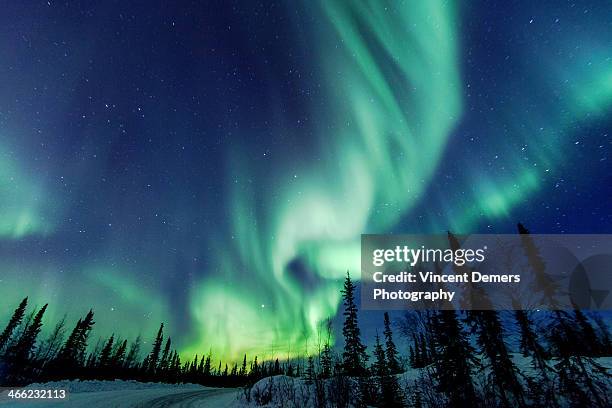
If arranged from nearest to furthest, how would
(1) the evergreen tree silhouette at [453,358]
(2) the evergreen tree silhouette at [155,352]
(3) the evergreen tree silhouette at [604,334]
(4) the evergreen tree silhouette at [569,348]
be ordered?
1. (4) the evergreen tree silhouette at [569,348]
2. (1) the evergreen tree silhouette at [453,358]
3. (3) the evergreen tree silhouette at [604,334]
4. (2) the evergreen tree silhouette at [155,352]

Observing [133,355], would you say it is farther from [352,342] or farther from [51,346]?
[352,342]

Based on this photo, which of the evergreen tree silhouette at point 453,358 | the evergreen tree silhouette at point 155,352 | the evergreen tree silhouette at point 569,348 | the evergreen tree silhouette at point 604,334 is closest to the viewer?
the evergreen tree silhouette at point 569,348

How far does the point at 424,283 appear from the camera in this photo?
29.8m

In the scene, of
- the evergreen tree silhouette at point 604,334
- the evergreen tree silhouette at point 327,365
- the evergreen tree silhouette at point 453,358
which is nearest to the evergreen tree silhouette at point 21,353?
the evergreen tree silhouette at point 327,365

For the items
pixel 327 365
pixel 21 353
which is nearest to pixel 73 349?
pixel 21 353

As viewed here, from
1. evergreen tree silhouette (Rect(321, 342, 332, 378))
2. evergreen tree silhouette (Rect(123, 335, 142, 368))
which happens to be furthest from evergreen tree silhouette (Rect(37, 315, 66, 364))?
evergreen tree silhouette (Rect(321, 342, 332, 378))

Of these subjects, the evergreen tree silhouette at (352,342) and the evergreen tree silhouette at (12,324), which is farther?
the evergreen tree silhouette at (12,324)

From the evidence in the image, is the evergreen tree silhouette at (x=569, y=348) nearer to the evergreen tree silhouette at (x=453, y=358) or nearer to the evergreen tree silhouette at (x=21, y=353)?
the evergreen tree silhouette at (x=453, y=358)

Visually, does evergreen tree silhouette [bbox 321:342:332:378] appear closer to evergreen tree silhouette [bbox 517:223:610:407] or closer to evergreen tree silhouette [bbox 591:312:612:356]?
evergreen tree silhouette [bbox 517:223:610:407]

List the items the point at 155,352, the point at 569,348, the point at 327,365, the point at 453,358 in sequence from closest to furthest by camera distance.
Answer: the point at 569,348, the point at 453,358, the point at 327,365, the point at 155,352

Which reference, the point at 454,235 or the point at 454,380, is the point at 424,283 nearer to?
the point at 454,235

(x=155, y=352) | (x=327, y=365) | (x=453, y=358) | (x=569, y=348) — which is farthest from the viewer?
(x=155, y=352)

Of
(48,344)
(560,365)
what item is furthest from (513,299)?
(48,344)

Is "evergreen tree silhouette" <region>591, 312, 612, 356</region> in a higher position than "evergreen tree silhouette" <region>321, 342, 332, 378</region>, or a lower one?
higher
